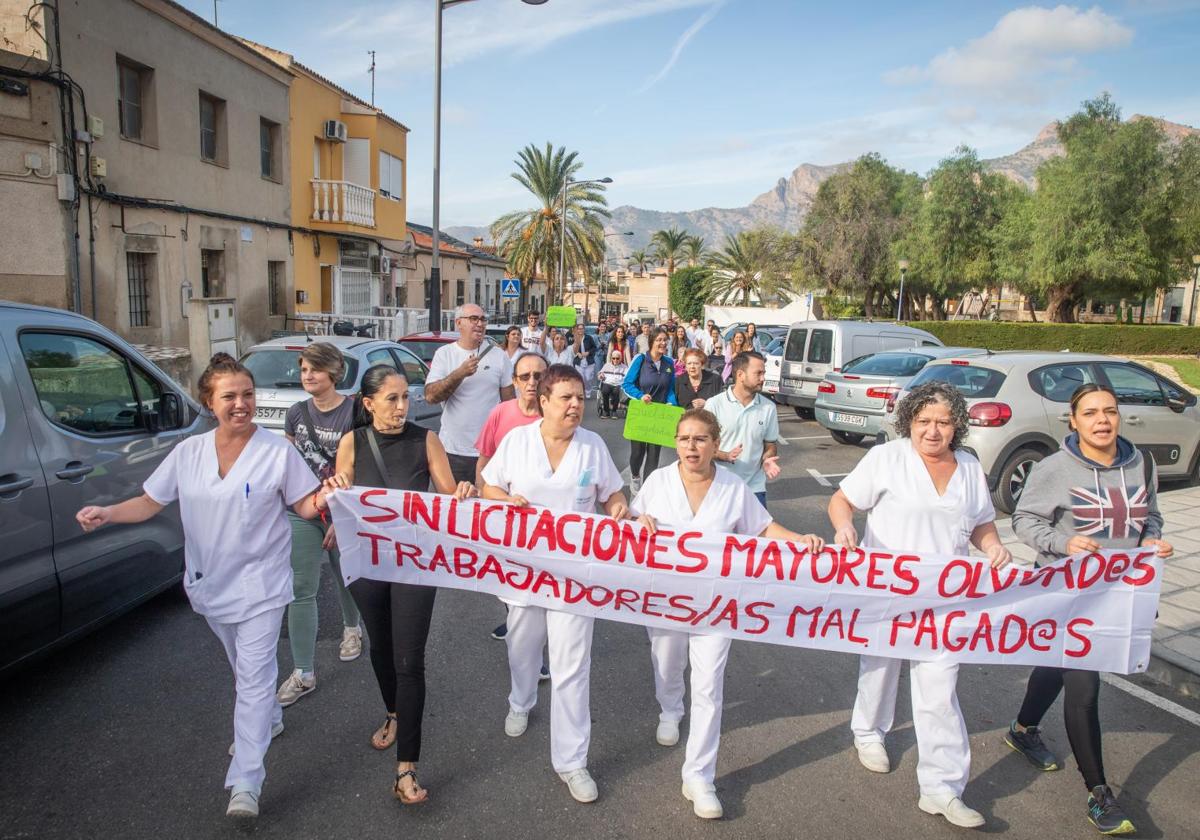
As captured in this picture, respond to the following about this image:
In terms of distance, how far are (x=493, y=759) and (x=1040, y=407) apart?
7252 mm

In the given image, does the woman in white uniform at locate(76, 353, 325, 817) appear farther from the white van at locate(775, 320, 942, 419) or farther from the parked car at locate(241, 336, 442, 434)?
the white van at locate(775, 320, 942, 419)

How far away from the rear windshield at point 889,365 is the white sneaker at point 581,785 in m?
9.92

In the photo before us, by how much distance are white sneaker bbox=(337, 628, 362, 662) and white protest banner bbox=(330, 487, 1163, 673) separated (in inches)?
51.2

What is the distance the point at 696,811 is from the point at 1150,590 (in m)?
2.20

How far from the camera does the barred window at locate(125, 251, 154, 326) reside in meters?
14.4

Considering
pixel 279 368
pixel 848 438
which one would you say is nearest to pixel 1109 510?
pixel 279 368

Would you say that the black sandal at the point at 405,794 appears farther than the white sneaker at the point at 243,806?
Yes

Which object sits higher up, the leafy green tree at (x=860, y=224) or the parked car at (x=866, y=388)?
the leafy green tree at (x=860, y=224)

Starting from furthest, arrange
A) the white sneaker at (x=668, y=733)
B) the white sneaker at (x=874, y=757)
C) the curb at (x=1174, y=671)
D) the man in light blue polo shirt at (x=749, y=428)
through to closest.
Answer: the man in light blue polo shirt at (x=749, y=428) → the curb at (x=1174, y=671) → the white sneaker at (x=668, y=733) → the white sneaker at (x=874, y=757)

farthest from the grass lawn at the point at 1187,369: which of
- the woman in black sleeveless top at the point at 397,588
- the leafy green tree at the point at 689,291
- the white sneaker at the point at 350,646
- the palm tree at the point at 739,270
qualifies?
the leafy green tree at the point at 689,291

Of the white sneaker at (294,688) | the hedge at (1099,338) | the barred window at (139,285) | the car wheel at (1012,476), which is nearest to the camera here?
the white sneaker at (294,688)

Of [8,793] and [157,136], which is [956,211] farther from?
[8,793]

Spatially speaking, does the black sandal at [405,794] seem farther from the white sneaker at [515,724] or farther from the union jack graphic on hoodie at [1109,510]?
the union jack graphic on hoodie at [1109,510]

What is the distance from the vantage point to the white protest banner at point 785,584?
141 inches
